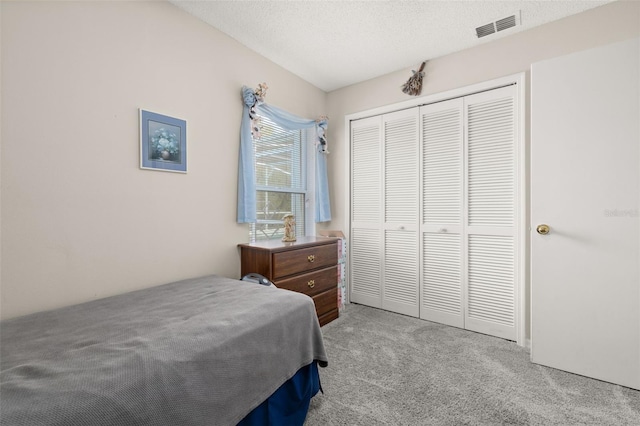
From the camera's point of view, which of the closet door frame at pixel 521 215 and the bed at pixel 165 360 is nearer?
the bed at pixel 165 360

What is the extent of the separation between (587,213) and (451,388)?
1.44m

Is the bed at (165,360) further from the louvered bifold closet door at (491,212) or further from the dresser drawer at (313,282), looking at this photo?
the louvered bifold closet door at (491,212)

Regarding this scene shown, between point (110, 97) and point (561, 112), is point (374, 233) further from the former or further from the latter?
point (110, 97)

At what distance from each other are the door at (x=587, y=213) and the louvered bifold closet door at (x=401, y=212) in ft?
3.54

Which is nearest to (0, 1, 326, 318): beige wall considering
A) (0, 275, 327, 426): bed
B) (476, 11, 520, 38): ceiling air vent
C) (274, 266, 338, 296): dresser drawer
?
(0, 275, 327, 426): bed

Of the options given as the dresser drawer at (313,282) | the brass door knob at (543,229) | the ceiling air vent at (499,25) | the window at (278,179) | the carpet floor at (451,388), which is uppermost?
the ceiling air vent at (499,25)

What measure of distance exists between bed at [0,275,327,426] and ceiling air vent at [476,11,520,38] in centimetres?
258

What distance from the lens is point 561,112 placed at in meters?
1.96

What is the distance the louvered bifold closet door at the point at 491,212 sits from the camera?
2.47 meters

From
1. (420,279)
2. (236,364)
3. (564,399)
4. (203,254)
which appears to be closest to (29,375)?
(236,364)

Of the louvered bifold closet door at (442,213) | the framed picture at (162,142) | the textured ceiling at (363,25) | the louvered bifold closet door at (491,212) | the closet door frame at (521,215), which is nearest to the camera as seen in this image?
the framed picture at (162,142)

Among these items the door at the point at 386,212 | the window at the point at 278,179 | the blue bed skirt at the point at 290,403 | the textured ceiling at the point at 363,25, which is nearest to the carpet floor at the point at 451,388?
the blue bed skirt at the point at 290,403

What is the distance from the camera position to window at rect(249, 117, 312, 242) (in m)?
2.89

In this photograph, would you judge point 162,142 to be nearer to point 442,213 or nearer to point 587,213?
point 442,213
